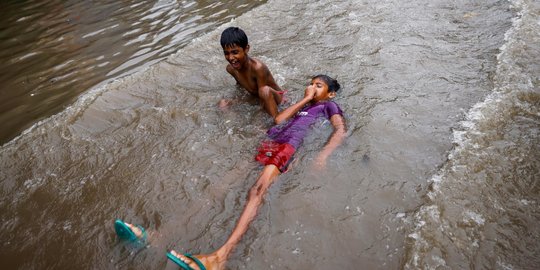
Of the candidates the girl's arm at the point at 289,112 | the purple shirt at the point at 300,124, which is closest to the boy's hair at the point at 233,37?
the girl's arm at the point at 289,112

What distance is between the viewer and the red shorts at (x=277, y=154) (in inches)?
118

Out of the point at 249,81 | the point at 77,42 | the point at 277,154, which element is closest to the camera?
the point at 277,154

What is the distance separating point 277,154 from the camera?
3053 millimetres

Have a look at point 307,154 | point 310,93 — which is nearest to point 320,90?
point 310,93

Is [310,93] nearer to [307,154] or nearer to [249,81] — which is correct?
[249,81]

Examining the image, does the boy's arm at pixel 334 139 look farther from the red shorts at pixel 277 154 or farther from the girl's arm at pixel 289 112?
the girl's arm at pixel 289 112

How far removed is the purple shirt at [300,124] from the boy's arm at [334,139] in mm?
99

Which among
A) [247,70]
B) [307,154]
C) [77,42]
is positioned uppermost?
[247,70]

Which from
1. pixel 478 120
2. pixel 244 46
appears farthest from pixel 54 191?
pixel 478 120

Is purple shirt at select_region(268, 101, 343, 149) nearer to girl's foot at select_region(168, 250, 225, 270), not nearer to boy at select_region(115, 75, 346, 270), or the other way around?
boy at select_region(115, 75, 346, 270)

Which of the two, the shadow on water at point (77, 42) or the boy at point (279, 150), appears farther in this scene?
the shadow on water at point (77, 42)

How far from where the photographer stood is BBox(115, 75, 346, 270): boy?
227 centimetres

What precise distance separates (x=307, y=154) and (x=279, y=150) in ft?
0.98

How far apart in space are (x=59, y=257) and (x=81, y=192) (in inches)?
27.9
